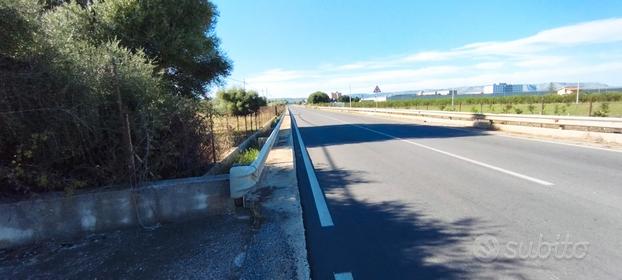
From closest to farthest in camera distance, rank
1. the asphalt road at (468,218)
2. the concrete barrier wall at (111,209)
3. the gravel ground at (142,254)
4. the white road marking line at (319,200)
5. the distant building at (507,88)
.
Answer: the asphalt road at (468,218), the gravel ground at (142,254), the concrete barrier wall at (111,209), the white road marking line at (319,200), the distant building at (507,88)

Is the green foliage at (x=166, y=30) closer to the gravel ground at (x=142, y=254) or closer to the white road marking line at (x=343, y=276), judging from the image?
the gravel ground at (x=142, y=254)

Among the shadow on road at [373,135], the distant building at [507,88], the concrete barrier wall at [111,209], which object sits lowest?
the shadow on road at [373,135]

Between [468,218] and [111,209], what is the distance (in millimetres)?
4759

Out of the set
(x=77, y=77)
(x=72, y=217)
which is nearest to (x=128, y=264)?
(x=72, y=217)

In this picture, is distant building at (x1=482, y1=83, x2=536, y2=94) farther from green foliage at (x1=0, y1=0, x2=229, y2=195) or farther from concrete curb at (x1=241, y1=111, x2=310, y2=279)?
green foliage at (x1=0, y1=0, x2=229, y2=195)

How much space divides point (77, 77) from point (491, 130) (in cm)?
1823

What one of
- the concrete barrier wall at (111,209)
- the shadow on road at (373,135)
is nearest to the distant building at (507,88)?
the shadow on road at (373,135)

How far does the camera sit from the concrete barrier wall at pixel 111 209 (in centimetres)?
474

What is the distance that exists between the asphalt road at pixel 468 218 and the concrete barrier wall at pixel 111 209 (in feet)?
4.82

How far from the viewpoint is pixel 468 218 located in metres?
5.12

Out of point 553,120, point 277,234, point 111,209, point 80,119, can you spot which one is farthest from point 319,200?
point 553,120

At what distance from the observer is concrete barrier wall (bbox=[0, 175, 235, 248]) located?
474 cm

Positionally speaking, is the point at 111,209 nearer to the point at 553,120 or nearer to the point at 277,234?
the point at 277,234

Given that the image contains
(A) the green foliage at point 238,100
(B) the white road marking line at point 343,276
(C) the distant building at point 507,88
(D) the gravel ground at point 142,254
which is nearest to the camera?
(B) the white road marking line at point 343,276
